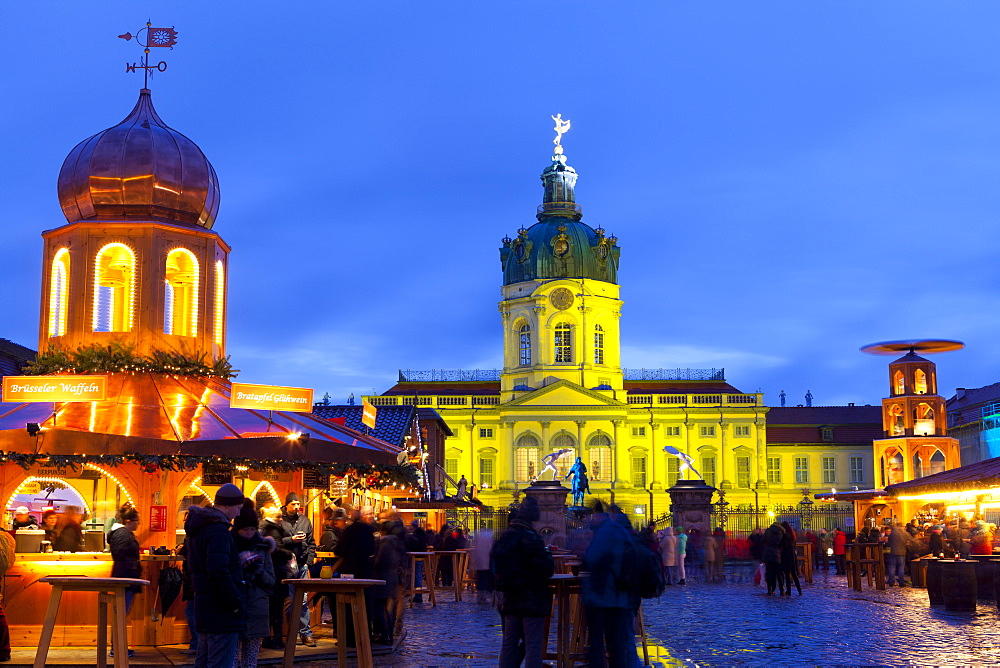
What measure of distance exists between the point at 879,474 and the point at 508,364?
27.9 meters

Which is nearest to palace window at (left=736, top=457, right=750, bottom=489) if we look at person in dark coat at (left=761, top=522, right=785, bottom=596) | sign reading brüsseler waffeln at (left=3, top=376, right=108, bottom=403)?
person in dark coat at (left=761, top=522, right=785, bottom=596)

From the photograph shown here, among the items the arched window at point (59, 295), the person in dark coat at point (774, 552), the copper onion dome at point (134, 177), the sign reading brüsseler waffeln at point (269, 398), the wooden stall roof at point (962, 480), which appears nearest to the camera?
the sign reading brüsseler waffeln at point (269, 398)

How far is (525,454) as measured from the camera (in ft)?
255

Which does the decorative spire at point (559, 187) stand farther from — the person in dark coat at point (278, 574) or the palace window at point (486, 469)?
the person in dark coat at point (278, 574)

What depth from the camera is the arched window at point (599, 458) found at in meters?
77.1

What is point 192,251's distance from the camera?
18641mm

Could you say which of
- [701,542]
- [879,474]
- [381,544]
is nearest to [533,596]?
[381,544]

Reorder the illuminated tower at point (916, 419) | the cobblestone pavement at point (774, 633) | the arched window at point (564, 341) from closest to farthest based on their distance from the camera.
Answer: the cobblestone pavement at point (774, 633) < the illuminated tower at point (916, 419) < the arched window at point (564, 341)

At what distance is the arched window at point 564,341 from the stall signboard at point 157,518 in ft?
205

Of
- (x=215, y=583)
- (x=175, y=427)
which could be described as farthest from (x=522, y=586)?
(x=175, y=427)

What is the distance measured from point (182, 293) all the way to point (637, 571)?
1114 cm

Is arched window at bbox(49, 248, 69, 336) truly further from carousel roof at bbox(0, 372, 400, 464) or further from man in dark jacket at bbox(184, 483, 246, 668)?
man in dark jacket at bbox(184, 483, 246, 668)

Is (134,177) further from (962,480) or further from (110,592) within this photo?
(962,480)

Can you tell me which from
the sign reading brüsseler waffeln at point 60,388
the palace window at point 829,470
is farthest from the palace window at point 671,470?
the sign reading brüsseler waffeln at point 60,388
